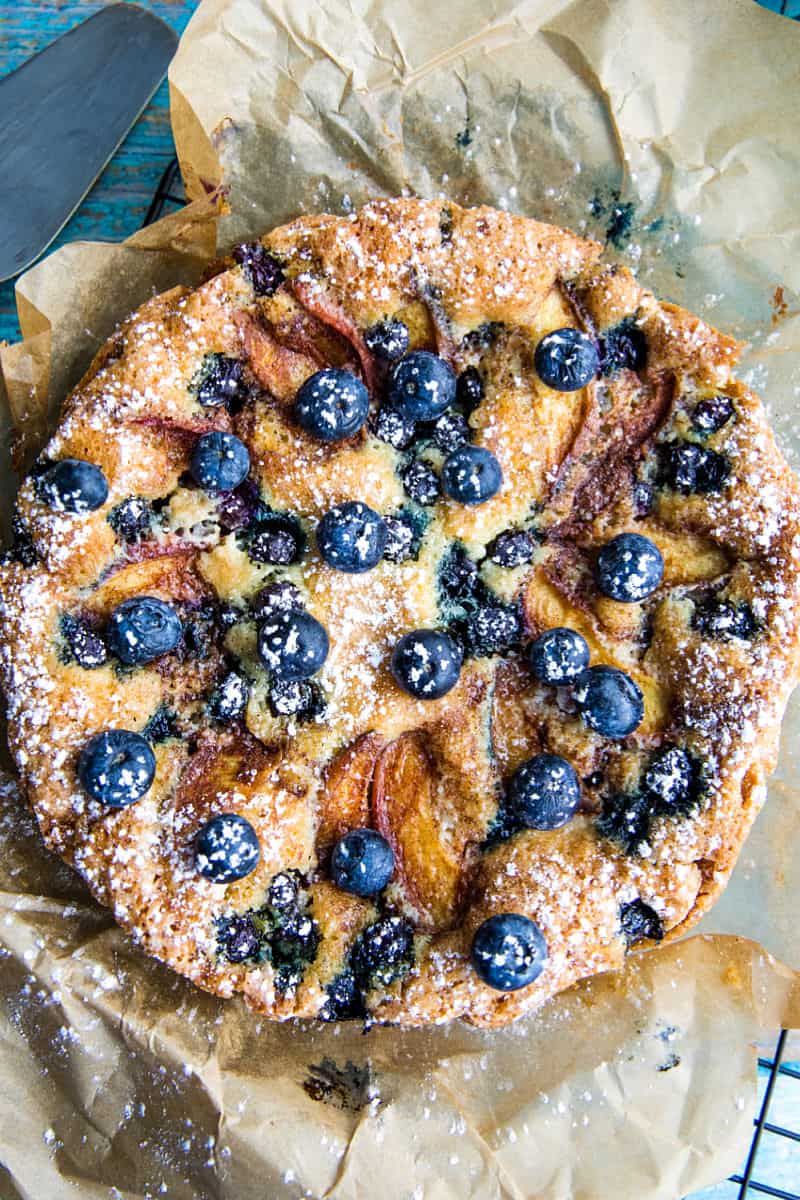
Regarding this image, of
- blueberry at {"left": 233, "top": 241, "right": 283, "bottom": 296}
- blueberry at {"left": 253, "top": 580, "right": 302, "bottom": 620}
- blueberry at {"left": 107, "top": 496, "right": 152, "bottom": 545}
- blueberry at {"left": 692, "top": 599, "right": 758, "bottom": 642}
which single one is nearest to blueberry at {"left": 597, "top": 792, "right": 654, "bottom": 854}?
blueberry at {"left": 692, "top": 599, "right": 758, "bottom": 642}

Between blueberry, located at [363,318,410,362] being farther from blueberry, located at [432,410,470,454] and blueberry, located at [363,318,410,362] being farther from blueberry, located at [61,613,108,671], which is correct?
blueberry, located at [61,613,108,671]

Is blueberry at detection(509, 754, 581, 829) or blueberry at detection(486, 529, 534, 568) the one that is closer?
blueberry at detection(509, 754, 581, 829)

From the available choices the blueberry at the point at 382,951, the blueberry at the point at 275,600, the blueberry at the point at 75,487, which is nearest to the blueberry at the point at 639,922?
the blueberry at the point at 382,951

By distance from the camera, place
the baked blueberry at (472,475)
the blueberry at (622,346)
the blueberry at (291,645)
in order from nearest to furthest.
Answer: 1. the blueberry at (291,645)
2. the baked blueberry at (472,475)
3. the blueberry at (622,346)

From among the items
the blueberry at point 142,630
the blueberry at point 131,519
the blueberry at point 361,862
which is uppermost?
the blueberry at point 131,519

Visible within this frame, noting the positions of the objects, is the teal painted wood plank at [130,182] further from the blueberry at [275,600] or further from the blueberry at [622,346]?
the blueberry at [622,346]

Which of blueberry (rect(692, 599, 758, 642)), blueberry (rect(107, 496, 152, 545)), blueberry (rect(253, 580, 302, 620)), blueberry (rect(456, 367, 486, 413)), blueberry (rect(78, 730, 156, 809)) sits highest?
blueberry (rect(456, 367, 486, 413))
